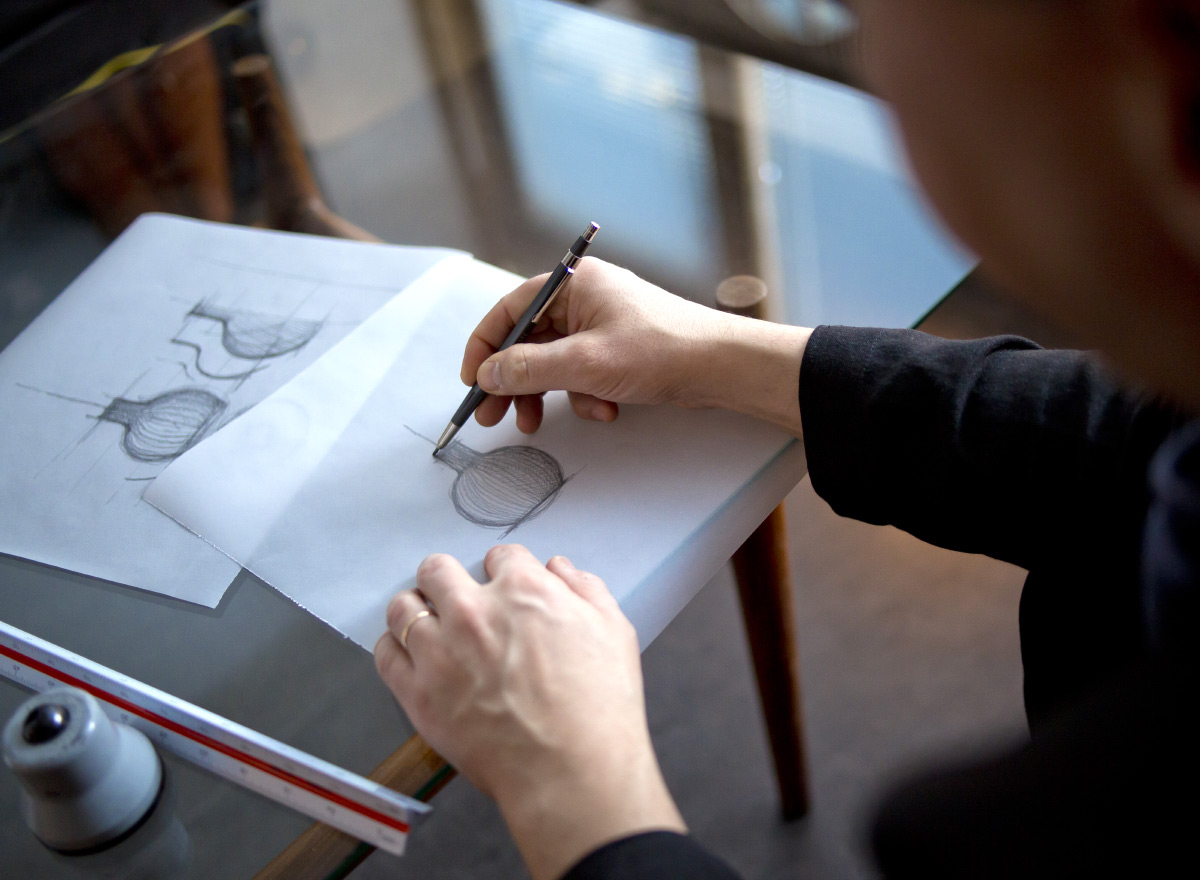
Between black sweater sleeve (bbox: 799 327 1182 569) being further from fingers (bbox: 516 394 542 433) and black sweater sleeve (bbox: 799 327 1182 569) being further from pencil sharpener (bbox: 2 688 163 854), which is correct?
pencil sharpener (bbox: 2 688 163 854)

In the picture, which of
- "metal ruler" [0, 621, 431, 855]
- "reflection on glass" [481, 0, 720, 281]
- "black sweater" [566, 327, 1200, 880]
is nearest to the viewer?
"black sweater" [566, 327, 1200, 880]

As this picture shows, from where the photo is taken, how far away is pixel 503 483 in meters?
0.71

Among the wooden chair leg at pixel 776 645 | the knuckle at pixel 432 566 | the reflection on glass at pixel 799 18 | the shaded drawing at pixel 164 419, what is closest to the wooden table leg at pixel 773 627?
the wooden chair leg at pixel 776 645

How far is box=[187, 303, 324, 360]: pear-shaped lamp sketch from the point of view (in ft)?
2.82

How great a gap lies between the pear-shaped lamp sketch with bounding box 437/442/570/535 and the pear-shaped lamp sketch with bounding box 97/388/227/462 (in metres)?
0.22

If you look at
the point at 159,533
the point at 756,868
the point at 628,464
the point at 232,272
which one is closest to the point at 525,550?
the point at 628,464

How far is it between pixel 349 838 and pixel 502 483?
259 mm

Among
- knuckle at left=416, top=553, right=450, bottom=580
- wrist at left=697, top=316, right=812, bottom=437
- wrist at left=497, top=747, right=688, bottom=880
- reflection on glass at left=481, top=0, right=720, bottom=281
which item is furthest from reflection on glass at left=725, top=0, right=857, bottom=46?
wrist at left=497, top=747, right=688, bottom=880

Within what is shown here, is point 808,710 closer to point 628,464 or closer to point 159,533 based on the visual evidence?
point 628,464

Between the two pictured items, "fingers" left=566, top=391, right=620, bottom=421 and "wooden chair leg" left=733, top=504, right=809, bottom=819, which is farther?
"wooden chair leg" left=733, top=504, right=809, bottom=819

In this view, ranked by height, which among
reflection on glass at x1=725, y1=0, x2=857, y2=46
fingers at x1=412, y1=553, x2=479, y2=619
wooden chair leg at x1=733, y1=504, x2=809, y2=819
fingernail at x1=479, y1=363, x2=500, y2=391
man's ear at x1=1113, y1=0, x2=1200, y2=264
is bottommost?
wooden chair leg at x1=733, y1=504, x2=809, y2=819

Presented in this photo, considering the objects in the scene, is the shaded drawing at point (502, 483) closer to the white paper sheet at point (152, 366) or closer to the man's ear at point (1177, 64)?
the white paper sheet at point (152, 366)

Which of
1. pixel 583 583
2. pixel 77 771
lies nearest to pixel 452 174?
pixel 583 583

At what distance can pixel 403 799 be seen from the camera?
547 mm
